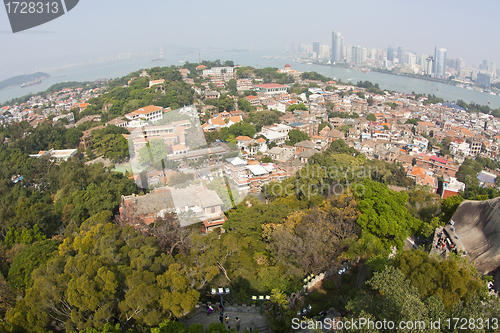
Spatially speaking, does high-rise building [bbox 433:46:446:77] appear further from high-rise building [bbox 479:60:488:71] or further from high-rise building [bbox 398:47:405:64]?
high-rise building [bbox 479:60:488:71]

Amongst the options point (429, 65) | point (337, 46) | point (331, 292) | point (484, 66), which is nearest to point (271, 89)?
point (331, 292)

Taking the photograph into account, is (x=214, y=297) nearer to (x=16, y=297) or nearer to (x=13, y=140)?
(x=16, y=297)

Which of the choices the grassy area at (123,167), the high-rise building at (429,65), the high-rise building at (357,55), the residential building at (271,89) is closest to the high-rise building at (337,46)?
the high-rise building at (357,55)

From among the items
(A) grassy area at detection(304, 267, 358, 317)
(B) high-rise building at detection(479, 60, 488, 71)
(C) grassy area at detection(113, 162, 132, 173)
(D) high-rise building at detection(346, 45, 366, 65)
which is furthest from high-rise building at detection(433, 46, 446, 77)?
(A) grassy area at detection(304, 267, 358, 317)

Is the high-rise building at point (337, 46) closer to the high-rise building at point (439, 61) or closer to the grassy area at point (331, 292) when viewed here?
the high-rise building at point (439, 61)

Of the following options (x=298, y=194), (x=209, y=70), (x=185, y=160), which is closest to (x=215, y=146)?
(x=185, y=160)

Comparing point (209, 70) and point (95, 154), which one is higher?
point (209, 70)
